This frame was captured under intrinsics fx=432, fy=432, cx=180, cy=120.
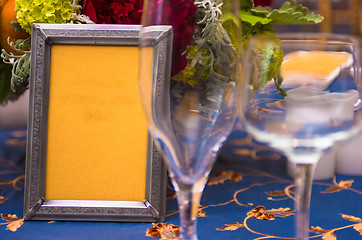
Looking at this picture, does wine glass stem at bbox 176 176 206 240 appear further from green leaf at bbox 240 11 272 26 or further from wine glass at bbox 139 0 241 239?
green leaf at bbox 240 11 272 26

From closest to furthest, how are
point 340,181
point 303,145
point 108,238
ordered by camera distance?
point 303,145, point 108,238, point 340,181

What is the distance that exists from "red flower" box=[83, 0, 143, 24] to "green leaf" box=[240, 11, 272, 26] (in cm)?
13

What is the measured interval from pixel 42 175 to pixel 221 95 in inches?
10.8

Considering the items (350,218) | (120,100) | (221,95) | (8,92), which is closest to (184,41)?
(221,95)

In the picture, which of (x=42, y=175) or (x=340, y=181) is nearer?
(x=42, y=175)

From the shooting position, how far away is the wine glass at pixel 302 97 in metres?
0.28

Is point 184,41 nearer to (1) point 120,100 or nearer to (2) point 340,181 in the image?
(1) point 120,100

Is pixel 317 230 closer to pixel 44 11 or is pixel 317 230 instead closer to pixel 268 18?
pixel 268 18

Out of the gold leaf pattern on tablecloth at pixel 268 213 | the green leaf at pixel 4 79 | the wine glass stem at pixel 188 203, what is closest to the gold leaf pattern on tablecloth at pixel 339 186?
the gold leaf pattern on tablecloth at pixel 268 213

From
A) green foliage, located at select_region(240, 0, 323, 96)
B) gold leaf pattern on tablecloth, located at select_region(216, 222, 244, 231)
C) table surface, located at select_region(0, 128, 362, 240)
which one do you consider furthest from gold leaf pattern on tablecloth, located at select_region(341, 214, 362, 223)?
green foliage, located at select_region(240, 0, 323, 96)

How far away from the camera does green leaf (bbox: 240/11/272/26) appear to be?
0.53m

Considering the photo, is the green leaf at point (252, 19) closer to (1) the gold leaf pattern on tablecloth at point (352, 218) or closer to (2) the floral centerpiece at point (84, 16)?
(2) the floral centerpiece at point (84, 16)

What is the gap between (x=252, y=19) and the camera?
54cm

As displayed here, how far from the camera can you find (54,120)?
0.49m
